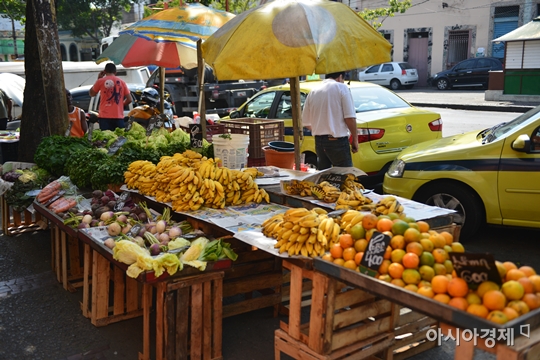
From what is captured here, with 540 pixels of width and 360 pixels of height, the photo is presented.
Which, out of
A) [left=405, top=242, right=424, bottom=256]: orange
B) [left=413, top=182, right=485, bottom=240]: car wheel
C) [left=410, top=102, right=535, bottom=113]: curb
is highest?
[left=410, top=102, right=535, bottom=113]: curb

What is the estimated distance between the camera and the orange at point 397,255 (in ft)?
10.0

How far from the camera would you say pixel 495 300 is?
2.56 m

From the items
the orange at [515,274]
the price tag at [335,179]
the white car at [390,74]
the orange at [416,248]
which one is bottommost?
the orange at [515,274]

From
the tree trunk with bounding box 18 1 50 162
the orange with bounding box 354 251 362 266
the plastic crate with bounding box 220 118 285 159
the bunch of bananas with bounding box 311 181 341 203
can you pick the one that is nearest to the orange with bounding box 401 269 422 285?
the orange with bounding box 354 251 362 266

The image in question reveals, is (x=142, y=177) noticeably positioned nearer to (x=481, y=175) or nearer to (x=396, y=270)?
(x=396, y=270)

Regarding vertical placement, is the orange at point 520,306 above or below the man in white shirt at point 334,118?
below

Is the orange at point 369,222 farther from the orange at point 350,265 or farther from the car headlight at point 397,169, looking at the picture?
the car headlight at point 397,169

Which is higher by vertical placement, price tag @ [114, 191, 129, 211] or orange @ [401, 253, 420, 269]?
orange @ [401, 253, 420, 269]

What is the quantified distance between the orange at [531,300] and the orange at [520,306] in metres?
0.03

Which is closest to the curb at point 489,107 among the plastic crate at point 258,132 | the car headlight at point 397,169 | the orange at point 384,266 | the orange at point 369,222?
the car headlight at point 397,169

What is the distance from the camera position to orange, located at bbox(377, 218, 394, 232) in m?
3.32

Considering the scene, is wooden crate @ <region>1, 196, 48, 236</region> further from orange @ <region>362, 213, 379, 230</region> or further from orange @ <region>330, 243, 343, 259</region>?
orange @ <region>362, 213, 379, 230</region>

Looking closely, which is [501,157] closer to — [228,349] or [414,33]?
[228,349]

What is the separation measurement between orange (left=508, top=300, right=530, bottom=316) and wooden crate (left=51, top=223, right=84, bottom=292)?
4285 millimetres
